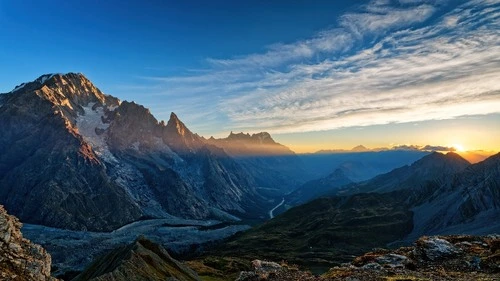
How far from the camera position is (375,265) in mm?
62062

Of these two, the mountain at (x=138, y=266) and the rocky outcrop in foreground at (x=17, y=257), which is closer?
the rocky outcrop in foreground at (x=17, y=257)

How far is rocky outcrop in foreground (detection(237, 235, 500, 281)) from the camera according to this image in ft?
167

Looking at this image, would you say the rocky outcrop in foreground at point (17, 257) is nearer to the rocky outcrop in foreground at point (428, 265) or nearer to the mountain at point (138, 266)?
the mountain at point (138, 266)

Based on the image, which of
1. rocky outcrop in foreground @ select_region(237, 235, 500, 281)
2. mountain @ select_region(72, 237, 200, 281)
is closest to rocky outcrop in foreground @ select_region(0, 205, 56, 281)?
mountain @ select_region(72, 237, 200, 281)

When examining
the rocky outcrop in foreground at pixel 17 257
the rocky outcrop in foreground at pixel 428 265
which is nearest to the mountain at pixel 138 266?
the rocky outcrop in foreground at pixel 17 257

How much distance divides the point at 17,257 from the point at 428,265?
5770 cm

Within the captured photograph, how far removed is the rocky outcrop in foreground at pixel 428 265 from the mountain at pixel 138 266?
25.4m

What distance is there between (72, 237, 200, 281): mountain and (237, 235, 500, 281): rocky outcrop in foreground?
25429mm

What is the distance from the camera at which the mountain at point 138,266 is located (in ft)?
254

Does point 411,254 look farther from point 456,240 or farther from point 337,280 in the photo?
point 337,280

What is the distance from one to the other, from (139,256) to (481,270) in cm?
6688

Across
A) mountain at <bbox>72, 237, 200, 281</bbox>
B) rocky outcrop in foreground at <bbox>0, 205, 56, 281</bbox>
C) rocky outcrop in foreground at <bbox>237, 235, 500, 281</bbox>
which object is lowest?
mountain at <bbox>72, 237, 200, 281</bbox>

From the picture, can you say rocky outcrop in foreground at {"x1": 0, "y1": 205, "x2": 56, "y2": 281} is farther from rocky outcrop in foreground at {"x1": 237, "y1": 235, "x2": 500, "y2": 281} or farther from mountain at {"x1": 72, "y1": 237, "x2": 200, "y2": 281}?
rocky outcrop in foreground at {"x1": 237, "y1": 235, "x2": 500, "y2": 281}

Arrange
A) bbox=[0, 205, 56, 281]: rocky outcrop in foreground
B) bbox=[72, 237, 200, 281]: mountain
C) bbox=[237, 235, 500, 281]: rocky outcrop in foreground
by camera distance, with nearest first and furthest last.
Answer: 1. bbox=[0, 205, 56, 281]: rocky outcrop in foreground
2. bbox=[237, 235, 500, 281]: rocky outcrop in foreground
3. bbox=[72, 237, 200, 281]: mountain
